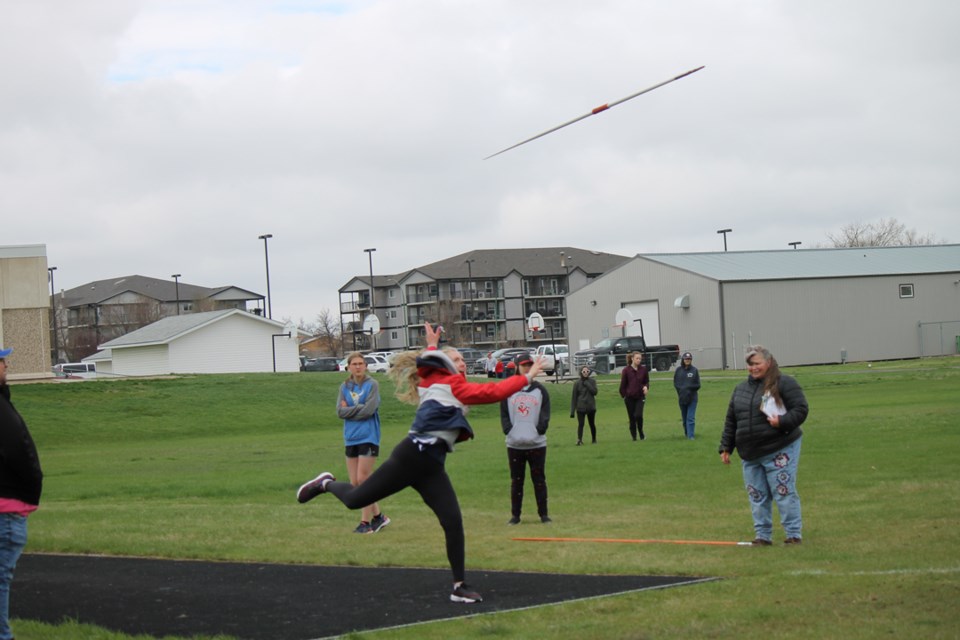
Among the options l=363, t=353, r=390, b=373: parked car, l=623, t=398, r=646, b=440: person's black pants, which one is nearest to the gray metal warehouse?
l=363, t=353, r=390, b=373: parked car

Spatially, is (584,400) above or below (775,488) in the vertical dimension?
above

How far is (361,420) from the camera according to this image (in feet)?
43.1

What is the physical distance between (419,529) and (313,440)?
19673 millimetres

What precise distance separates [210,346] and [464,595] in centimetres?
6541

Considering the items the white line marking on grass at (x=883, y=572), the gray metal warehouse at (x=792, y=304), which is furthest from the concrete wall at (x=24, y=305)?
the white line marking on grass at (x=883, y=572)

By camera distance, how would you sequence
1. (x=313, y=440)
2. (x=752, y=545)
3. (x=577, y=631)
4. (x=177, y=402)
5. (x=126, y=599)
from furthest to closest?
1. (x=177, y=402)
2. (x=313, y=440)
3. (x=752, y=545)
4. (x=126, y=599)
5. (x=577, y=631)

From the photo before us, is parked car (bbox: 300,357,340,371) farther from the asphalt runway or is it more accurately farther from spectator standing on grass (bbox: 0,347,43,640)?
spectator standing on grass (bbox: 0,347,43,640)

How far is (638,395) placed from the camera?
2558 centimetres

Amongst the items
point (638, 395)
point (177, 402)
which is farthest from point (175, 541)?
point (177, 402)

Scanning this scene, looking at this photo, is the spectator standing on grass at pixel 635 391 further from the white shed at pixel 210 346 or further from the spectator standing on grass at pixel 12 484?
the white shed at pixel 210 346

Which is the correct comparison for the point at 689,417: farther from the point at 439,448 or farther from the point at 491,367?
the point at 491,367

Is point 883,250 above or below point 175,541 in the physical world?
above

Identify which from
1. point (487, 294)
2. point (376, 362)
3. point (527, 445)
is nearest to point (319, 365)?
point (376, 362)

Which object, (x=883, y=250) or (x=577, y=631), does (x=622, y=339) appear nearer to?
(x=883, y=250)
